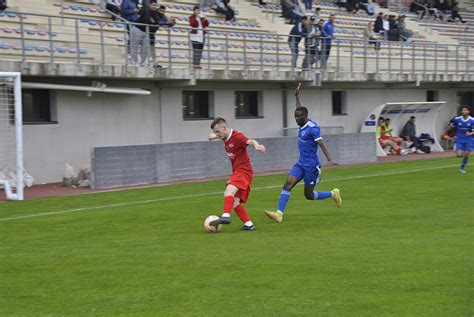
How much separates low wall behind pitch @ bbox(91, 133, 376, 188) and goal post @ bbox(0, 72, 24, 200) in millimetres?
2145

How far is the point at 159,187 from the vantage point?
2261 cm

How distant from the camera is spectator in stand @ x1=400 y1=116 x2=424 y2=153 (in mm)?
37188

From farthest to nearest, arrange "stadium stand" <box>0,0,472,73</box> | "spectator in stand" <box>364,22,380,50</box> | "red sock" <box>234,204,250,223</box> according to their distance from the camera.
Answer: "spectator in stand" <box>364,22,380,50</box>, "stadium stand" <box>0,0,472,73</box>, "red sock" <box>234,204,250,223</box>

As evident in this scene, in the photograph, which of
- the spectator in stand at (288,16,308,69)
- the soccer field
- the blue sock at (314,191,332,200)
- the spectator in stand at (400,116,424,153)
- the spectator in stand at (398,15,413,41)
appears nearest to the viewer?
the soccer field

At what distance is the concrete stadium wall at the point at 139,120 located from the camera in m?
24.3

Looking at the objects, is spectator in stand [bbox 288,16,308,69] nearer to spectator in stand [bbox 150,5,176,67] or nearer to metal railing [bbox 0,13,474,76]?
metal railing [bbox 0,13,474,76]

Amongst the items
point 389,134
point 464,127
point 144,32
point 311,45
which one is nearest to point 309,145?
point 464,127

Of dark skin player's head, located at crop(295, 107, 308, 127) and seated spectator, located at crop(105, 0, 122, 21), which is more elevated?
seated spectator, located at crop(105, 0, 122, 21)

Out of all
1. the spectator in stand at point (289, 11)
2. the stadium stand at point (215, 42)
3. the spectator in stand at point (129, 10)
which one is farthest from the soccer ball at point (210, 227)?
the spectator in stand at point (289, 11)

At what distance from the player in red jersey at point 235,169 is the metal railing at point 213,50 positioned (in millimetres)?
10532

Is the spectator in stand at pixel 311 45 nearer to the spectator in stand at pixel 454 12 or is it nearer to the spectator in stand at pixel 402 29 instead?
the spectator in stand at pixel 402 29

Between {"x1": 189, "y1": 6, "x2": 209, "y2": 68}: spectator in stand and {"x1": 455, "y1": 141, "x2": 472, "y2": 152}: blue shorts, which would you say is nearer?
{"x1": 455, "y1": 141, "x2": 472, "y2": 152}: blue shorts

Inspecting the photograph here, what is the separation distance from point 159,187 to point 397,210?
8380 mm

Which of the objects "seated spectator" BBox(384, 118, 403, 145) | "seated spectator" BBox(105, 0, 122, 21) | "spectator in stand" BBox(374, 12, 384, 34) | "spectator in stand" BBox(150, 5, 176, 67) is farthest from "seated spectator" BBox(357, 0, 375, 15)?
"seated spectator" BBox(105, 0, 122, 21)
